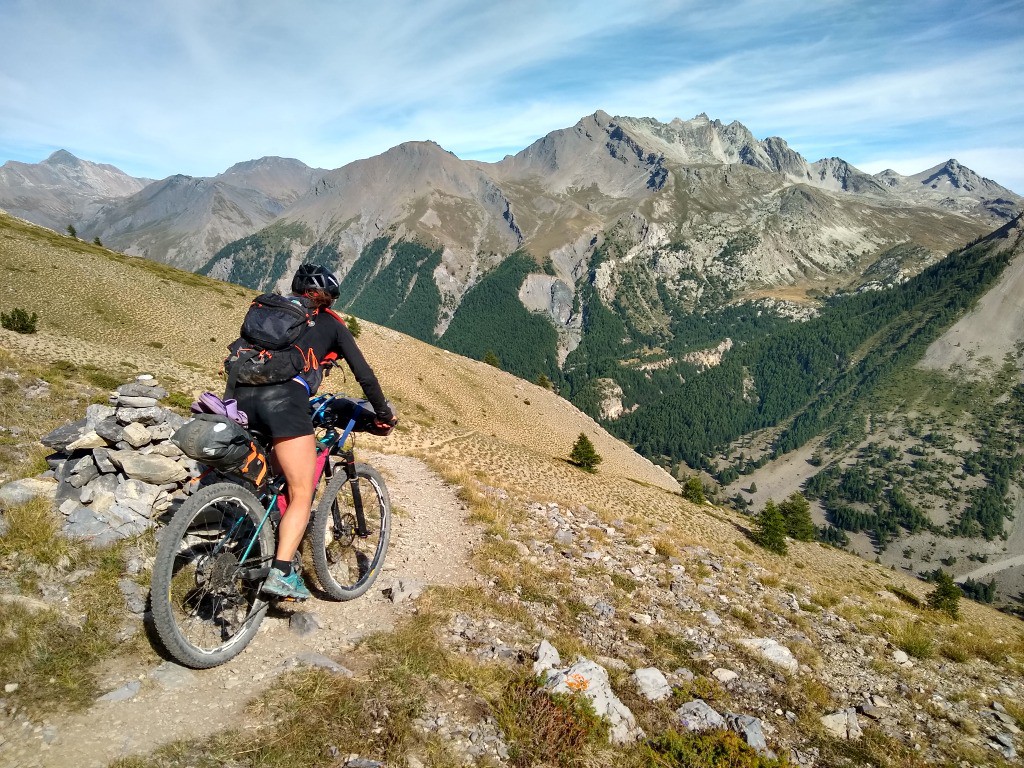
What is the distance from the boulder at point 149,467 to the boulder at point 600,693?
20.8 feet

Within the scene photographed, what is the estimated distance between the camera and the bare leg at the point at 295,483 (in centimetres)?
582

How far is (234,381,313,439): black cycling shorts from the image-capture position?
560 centimetres

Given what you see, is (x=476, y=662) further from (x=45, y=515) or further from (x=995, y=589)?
(x=995, y=589)

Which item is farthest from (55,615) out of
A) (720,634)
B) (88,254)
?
(88,254)

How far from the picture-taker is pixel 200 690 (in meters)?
4.92

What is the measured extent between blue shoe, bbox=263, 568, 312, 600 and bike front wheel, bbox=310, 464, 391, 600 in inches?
48.4

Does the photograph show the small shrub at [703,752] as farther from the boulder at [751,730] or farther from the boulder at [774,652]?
the boulder at [774,652]

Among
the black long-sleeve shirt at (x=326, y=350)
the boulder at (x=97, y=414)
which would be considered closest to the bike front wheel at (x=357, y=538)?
the black long-sleeve shirt at (x=326, y=350)

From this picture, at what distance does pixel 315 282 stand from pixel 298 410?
1.74 metres

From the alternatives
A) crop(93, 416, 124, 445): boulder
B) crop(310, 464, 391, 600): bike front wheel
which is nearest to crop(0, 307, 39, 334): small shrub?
crop(93, 416, 124, 445): boulder

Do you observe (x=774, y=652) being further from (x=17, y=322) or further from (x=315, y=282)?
(x=17, y=322)

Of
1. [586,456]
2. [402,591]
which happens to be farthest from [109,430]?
[586,456]

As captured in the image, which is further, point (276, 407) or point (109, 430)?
point (109, 430)

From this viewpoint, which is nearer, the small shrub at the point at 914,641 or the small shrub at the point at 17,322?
the small shrub at the point at 914,641
